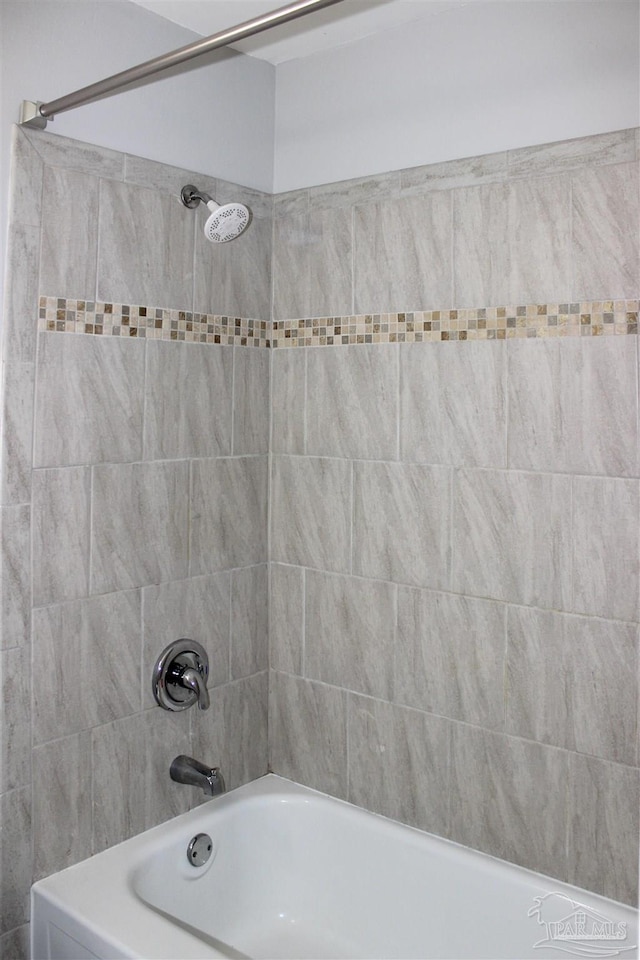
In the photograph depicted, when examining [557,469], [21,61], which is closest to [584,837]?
[557,469]

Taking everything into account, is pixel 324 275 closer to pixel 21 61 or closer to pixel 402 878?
pixel 21 61

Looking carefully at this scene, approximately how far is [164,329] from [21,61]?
675mm

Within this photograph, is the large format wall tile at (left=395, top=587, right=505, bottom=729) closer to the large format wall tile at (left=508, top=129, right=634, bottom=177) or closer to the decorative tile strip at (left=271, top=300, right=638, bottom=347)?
the decorative tile strip at (left=271, top=300, right=638, bottom=347)

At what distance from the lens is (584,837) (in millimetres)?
1850

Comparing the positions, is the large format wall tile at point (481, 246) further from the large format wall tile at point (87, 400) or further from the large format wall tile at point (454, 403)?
the large format wall tile at point (87, 400)

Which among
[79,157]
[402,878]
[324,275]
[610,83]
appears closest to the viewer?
[610,83]

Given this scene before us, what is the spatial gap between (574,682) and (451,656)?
0.32 m

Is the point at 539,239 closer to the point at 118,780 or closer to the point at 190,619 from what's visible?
the point at 190,619

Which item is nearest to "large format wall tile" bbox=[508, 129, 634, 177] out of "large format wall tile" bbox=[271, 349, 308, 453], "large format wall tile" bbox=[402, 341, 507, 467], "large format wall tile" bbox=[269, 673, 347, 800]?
"large format wall tile" bbox=[402, 341, 507, 467]

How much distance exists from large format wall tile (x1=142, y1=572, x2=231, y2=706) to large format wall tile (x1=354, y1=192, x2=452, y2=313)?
0.89 m

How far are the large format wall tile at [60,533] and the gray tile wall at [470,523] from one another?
2.18ft

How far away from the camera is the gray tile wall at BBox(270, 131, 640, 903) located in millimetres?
1799

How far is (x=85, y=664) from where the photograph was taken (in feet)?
6.43

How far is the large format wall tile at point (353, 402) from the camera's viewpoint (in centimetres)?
217
